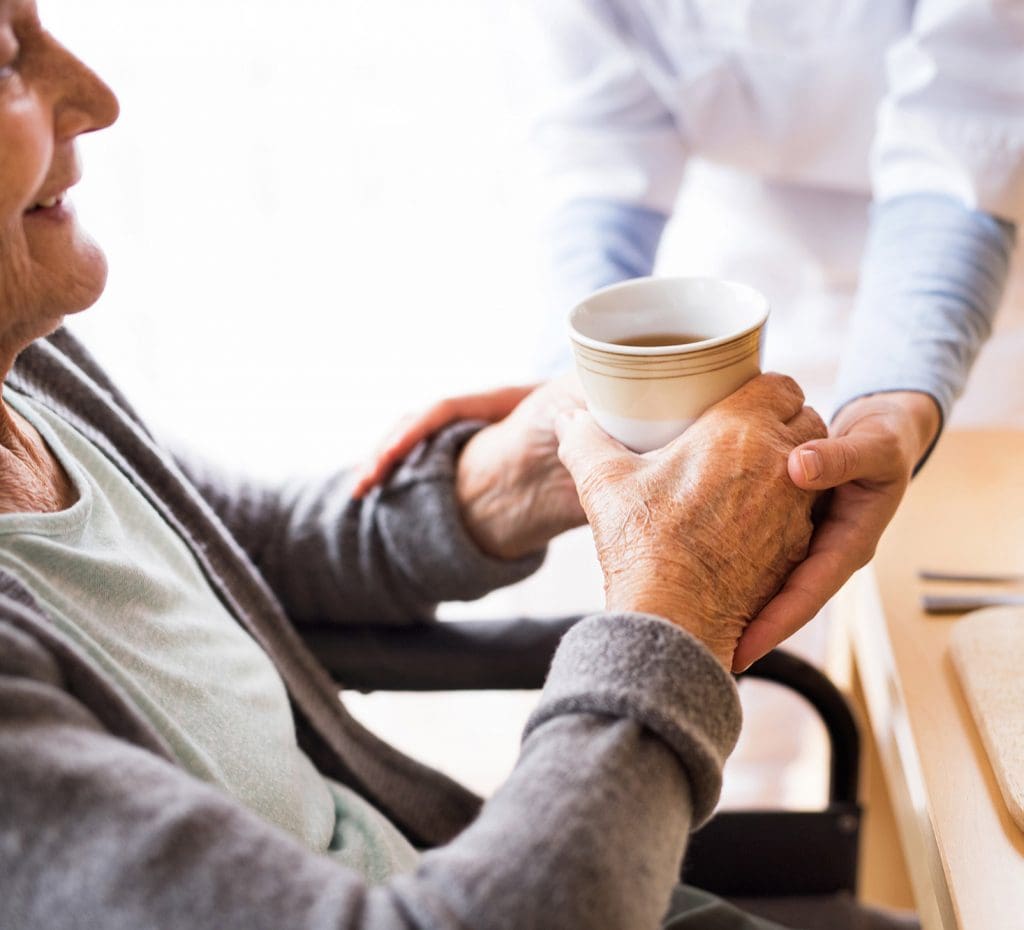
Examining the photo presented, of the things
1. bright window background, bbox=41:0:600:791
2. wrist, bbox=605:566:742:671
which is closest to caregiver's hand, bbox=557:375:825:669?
wrist, bbox=605:566:742:671

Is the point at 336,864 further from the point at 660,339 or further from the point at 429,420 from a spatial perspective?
the point at 429,420

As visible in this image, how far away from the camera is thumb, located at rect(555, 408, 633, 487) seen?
29.7 inches

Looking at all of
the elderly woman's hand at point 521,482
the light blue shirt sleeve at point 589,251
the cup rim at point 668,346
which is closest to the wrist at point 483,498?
the elderly woman's hand at point 521,482

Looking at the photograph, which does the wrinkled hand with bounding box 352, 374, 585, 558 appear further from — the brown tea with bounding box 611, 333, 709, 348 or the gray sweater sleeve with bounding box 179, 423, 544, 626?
the brown tea with bounding box 611, 333, 709, 348

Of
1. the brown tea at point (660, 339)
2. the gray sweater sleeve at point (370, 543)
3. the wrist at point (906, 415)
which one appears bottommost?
the gray sweater sleeve at point (370, 543)

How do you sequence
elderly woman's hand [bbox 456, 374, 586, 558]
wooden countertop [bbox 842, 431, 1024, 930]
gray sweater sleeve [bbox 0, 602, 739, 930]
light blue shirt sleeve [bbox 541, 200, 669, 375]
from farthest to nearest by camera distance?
light blue shirt sleeve [bbox 541, 200, 669, 375], elderly woman's hand [bbox 456, 374, 586, 558], wooden countertop [bbox 842, 431, 1024, 930], gray sweater sleeve [bbox 0, 602, 739, 930]

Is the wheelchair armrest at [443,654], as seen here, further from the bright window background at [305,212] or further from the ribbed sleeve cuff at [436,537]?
the bright window background at [305,212]

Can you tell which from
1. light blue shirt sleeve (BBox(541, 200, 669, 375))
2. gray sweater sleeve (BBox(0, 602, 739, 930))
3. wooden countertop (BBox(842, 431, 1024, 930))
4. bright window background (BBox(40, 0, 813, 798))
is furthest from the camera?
bright window background (BBox(40, 0, 813, 798))

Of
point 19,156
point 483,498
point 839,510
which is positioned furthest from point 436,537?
point 19,156

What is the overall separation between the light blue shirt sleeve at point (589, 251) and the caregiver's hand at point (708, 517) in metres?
0.39

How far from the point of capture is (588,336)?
0.77 meters

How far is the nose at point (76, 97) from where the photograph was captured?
721 mm

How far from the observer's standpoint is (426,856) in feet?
1.89

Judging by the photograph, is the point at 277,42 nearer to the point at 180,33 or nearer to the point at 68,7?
the point at 180,33
